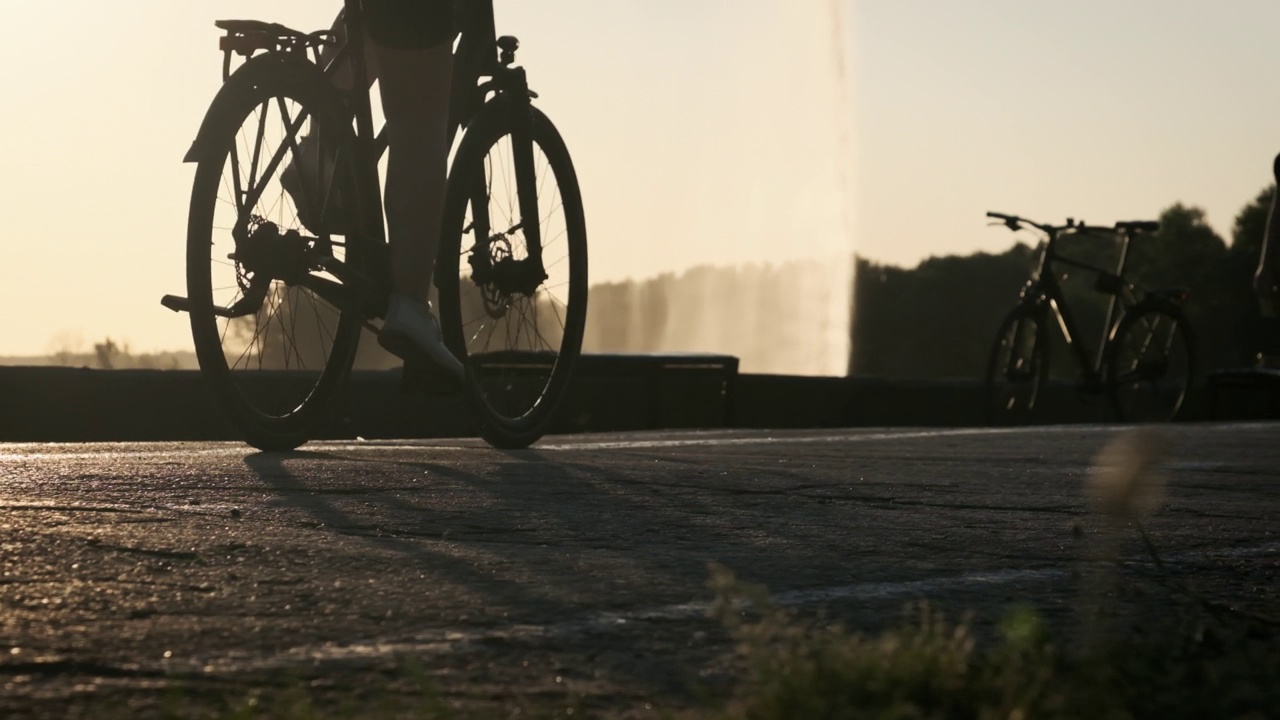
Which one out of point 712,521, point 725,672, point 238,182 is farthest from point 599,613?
point 238,182

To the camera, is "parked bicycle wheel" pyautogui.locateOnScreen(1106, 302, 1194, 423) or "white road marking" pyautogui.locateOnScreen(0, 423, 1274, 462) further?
"parked bicycle wheel" pyautogui.locateOnScreen(1106, 302, 1194, 423)

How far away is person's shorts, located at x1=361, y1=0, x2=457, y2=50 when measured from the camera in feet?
13.8

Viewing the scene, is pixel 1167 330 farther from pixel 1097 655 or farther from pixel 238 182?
pixel 1097 655

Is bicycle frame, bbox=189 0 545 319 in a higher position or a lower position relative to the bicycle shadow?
higher

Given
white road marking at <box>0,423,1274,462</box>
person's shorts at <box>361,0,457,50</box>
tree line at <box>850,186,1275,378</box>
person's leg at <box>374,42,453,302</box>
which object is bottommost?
white road marking at <box>0,423,1274,462</box>

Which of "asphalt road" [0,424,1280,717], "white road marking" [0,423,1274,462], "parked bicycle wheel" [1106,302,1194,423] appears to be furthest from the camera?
"parked bicycle wheel" [1106,302,1194,423]

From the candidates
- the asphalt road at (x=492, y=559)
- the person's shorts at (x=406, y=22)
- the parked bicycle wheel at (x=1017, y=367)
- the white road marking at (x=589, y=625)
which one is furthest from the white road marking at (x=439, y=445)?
the parked bicycle wheel at (x=1017, y=367)

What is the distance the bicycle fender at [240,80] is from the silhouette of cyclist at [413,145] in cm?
18

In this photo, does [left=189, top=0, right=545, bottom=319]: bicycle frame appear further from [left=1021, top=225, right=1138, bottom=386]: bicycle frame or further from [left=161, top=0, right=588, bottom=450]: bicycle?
[left=1021, top=225, right=1138, bottom=386]: bicycle frame

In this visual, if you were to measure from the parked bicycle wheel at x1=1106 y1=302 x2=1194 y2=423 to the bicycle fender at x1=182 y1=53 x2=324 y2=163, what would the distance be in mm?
9839

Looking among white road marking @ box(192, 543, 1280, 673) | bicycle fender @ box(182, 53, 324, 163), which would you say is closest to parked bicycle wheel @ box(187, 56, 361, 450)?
bicycle fender @ box(182, 53, 324, 163)

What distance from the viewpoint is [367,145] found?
4426 mm

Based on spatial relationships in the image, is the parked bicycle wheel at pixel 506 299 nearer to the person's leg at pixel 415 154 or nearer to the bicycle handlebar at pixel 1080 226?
the person's leg at pixel 415 154

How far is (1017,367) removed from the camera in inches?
506
